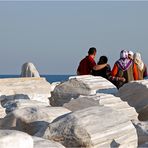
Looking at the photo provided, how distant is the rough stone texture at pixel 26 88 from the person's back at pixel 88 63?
86cm

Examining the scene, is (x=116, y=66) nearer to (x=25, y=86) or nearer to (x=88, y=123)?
(x=25, y=86)

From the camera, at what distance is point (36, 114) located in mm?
7695

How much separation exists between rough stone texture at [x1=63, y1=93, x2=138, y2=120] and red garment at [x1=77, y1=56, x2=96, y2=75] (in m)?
2.48

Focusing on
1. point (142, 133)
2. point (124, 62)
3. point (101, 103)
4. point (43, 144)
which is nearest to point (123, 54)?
point (124, 62)

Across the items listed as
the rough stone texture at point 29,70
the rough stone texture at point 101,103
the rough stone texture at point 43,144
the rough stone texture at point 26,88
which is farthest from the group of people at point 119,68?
the rough stone texture at point 43,144

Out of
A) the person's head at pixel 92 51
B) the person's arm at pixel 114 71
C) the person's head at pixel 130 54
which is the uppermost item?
the person's head at pixel 92 51

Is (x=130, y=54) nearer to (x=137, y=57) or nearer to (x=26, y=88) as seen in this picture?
(x=137, y=57)

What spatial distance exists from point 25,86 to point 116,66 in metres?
2.07

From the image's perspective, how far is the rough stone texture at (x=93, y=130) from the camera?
6.66m

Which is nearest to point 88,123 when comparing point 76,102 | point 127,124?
point 127,124

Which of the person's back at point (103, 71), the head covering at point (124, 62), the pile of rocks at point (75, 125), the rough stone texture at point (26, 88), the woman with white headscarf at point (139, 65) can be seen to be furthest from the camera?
the rough stone texture at point (26, 88)

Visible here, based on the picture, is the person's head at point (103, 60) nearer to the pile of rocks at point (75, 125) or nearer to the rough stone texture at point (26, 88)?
the rough stone texture at point (26, 88)

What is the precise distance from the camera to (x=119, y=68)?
39.1 feet

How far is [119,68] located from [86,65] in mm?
747
